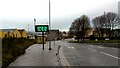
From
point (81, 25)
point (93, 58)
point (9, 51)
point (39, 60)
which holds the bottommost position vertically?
point (93, 58)

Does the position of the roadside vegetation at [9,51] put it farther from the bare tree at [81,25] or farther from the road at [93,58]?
the bare tree at [81,25]

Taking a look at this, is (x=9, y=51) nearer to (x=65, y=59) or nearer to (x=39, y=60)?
(x=39, y=60)

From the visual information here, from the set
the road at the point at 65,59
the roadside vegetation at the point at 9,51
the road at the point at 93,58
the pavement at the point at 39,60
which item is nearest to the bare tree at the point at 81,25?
the road at the point at 93,58

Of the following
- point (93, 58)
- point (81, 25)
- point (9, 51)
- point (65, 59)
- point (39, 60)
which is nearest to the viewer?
point (39, 60)

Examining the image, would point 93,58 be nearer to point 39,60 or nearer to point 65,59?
point 65,59

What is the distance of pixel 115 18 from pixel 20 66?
8402 cm

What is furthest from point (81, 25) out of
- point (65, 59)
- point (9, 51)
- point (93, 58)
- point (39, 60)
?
point (39, 60)

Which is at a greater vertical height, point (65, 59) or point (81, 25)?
point (81, 25)

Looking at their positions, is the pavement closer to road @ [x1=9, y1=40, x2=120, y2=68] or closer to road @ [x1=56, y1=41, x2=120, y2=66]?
road @ [x1=9, y1=40, x2=120, y2=68]

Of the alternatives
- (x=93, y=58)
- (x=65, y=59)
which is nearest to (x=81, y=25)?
(x=93, y=58)

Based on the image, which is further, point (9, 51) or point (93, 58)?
point (93, 58)

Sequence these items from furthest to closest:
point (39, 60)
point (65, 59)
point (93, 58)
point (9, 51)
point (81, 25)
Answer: point (81, 25) → point (93, 58) → point (65, 59) → point (9, 51) → point (39, 60)

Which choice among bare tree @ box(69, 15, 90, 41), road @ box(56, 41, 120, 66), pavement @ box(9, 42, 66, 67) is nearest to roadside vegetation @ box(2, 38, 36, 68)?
pavement @ box(9, 42, 66, 67)

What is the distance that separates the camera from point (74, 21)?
113125mm
